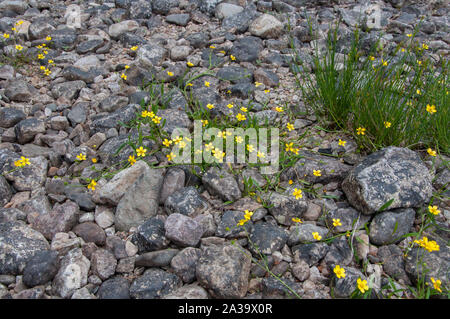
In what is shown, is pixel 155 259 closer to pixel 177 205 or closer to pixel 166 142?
pixel 177 205

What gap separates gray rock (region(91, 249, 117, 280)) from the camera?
2.60 m

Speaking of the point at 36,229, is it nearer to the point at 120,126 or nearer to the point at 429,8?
the point at 120,126

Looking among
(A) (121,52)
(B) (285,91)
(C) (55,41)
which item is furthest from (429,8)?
(C) (55,41)

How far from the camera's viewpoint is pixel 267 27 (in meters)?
5.13

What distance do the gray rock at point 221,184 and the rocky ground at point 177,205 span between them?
0.04 feet

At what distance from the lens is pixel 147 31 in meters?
5.26

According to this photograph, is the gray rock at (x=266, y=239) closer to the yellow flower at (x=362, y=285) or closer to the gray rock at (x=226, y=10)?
the yellow flower at (x=362, y=285)

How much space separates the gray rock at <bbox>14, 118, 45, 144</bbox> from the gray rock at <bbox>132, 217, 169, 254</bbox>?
1688 mm

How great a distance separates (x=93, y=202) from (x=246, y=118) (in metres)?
1.61

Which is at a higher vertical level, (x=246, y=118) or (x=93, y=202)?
(x=246, y=118)

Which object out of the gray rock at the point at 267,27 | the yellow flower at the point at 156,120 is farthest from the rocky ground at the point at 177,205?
the gray rock at the point at 267,27

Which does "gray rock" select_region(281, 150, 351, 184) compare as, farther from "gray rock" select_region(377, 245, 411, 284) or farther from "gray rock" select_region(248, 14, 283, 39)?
"gray rock" select_region(248, 14, 283, 39)

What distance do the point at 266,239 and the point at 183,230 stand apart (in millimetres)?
594
